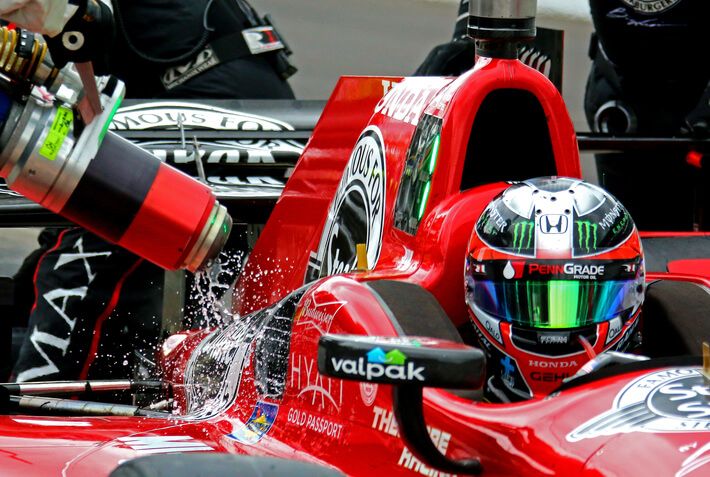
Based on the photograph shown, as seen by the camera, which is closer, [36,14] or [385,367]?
[385,367]

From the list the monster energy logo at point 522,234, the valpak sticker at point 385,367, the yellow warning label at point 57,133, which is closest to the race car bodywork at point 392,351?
the valpak sticker at point 385,367

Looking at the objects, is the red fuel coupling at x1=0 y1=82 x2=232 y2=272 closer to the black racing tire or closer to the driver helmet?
the driver helmet

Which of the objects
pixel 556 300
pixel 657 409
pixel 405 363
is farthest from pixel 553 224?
pixel 405 363

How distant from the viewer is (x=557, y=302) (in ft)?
9.28

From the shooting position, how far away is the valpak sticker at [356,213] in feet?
12.1

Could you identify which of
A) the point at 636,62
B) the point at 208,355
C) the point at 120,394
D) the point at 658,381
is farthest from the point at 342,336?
the point at 636,62

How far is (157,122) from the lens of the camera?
5336mm

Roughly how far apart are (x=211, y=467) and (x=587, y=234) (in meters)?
1.06

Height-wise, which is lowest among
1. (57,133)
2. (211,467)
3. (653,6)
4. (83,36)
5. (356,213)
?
(211,467)

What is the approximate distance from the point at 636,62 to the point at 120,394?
245 cm

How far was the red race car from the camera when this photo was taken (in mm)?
2393

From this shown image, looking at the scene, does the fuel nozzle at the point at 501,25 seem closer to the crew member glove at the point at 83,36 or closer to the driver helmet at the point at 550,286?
the driver helmet at the point at 550,286

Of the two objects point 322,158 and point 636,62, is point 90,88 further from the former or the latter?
point 636,62

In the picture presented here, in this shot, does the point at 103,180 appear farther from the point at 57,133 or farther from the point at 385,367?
the point at 385,367
